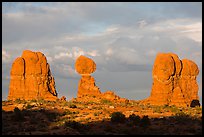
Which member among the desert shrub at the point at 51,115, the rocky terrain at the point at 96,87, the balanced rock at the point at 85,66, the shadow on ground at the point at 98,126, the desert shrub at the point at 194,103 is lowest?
the shadow on ground at the point at 98,126

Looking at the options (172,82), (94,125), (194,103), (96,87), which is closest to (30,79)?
(96,87)

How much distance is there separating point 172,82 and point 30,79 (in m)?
22.3

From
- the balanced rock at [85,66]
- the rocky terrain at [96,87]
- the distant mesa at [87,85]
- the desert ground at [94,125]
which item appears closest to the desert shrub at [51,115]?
the desert ground at [94,125]

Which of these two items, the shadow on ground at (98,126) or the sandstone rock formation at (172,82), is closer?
the shadow on ground at (98,126)

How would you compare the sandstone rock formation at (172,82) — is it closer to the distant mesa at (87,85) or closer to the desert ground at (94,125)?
the distant mesa at (87,85)

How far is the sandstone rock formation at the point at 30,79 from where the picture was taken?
6218cm

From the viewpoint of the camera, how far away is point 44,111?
37.3 meters

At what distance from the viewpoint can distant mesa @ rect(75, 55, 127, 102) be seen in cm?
6234

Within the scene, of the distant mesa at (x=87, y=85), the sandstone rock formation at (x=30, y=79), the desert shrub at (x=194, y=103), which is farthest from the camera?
the distant mesa at (x=87, y=85)

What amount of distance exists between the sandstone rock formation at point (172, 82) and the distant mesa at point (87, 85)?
598 centimetres

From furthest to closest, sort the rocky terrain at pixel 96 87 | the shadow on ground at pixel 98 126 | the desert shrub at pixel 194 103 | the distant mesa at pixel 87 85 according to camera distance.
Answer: the distant mesa at pixel 87 85, the desert shrub at pixel 194 103, the rocky terrain at pixel 96 87, the shadow on ground at pixel 98 126

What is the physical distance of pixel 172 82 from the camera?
60562 millimetres

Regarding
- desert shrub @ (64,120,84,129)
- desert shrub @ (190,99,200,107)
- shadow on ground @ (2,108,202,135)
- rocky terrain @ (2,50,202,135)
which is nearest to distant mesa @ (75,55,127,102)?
rocky terrain @ (2,50,202,135)

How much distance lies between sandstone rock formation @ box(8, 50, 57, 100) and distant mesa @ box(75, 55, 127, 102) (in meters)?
4.57
